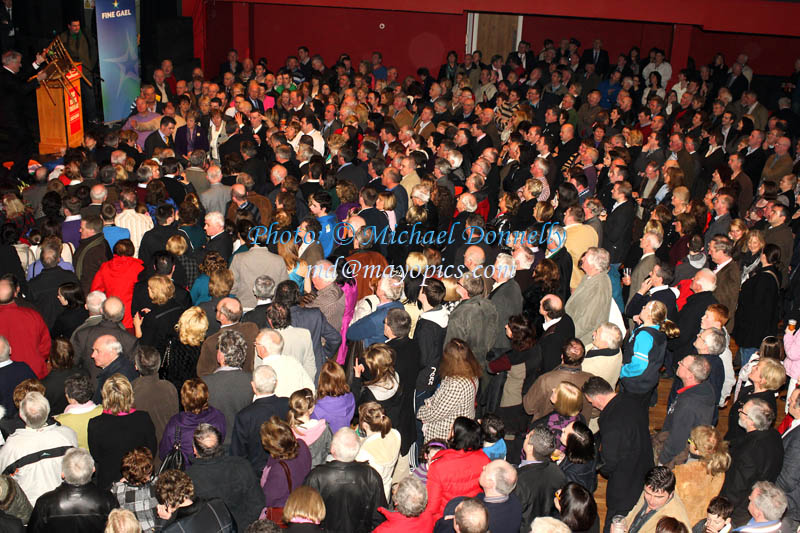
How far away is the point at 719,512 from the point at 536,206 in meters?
3.81

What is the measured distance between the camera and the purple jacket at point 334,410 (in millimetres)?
4617

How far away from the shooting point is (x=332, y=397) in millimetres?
4629

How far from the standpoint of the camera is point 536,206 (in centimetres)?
728

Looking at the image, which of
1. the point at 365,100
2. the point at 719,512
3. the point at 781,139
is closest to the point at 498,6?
the point at 365,100

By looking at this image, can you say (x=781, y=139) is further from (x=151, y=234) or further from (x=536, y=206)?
(x=151, y=234)

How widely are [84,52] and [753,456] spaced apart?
12117mm

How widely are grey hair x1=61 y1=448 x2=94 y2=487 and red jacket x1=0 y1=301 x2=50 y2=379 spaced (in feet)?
6.22

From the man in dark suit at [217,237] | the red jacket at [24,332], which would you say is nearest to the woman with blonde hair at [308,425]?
the red jacket at [24,332]

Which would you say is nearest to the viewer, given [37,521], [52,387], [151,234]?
[37,521]

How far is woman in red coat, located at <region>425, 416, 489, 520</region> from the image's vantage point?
4.20 m

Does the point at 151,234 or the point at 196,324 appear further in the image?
the point at 151,234

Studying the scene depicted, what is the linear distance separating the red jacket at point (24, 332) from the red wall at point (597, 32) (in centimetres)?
1515

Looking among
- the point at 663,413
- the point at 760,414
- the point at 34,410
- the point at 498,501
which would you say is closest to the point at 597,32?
the point at 663,413

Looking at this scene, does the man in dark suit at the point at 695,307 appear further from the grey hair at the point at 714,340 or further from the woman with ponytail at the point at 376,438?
the woman with ponytail at the point at 376,438
